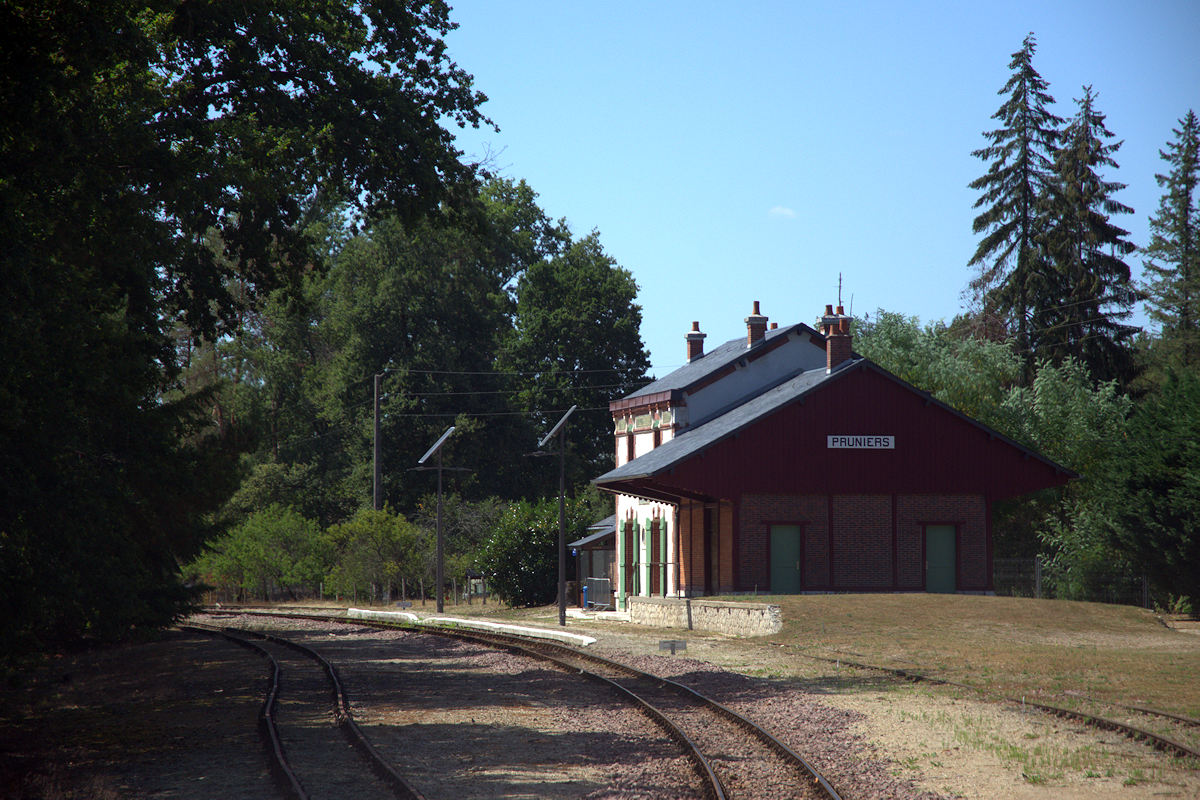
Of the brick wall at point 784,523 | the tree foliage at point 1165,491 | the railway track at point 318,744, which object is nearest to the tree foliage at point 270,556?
the brick wall at point 784,523

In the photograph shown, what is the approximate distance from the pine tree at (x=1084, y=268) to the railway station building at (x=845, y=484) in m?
21.1

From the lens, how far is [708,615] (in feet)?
99.2

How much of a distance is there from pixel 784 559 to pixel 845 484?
2955 mm

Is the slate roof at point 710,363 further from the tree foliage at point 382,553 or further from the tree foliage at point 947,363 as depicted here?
the tree foliage at point 382,553

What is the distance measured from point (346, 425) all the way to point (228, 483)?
48.7 metres

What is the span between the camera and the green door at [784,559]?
115ft

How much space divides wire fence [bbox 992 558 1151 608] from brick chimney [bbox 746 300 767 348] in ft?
38.0

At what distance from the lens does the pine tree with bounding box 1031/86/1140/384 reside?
55438 millimetres

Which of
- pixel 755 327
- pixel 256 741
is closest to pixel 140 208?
pixel 256 741

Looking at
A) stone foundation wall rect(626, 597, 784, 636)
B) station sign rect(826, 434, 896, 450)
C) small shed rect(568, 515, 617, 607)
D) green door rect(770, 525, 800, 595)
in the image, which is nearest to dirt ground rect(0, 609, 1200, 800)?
stone foundation wall rect(626, 597, 784, 636)

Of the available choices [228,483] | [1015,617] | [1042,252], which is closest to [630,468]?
[1015,617]

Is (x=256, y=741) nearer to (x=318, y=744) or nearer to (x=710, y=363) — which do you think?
(x=318, y=744)

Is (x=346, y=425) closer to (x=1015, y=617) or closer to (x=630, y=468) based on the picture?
(x=630, y=468)

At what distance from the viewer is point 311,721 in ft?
49.3
